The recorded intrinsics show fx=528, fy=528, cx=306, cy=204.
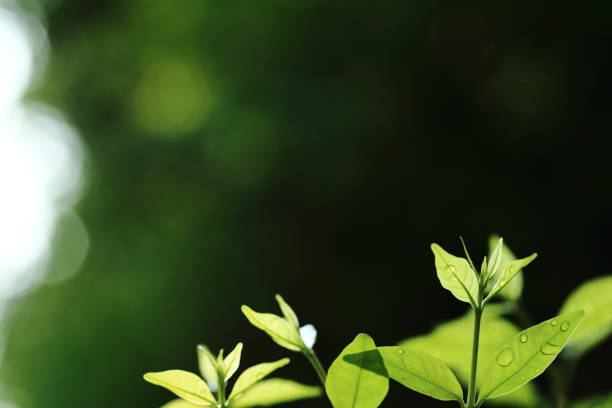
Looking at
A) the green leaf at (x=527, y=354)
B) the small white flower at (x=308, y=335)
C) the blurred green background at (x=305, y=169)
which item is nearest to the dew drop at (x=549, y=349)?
the green leaf at (x=527, y=354)

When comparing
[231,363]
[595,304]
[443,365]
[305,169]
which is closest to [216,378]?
[231,363]

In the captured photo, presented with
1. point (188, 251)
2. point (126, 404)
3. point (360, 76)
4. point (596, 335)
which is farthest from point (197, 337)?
point (596, 335)

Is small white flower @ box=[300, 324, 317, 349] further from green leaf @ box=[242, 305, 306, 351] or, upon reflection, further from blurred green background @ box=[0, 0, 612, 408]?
blurred green background @ box=[0, 0, 612, 408]

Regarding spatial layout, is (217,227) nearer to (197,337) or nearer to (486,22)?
(197,337)

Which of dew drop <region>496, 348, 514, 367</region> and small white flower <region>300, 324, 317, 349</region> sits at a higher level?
small white flower <region>300, 324, 317, 349</region>

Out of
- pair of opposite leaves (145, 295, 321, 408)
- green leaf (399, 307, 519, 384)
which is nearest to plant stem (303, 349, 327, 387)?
pair of opposite leaves (145, 295, 321, 408)
